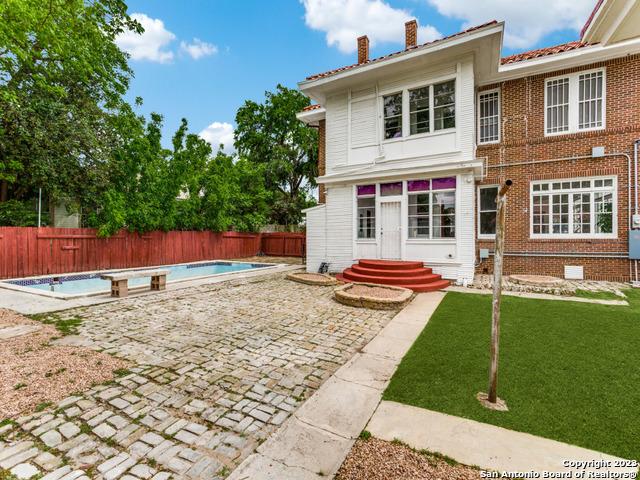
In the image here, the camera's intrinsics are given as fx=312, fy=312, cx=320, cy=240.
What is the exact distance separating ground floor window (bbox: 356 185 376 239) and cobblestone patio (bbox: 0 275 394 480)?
462cm

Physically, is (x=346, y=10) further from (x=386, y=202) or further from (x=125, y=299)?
(x=125, y=299)

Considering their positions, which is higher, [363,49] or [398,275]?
[363,49]

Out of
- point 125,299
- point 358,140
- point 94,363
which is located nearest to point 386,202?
point 358,140

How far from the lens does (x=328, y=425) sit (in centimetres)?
265

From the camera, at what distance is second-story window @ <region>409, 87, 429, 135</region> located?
9891 mm

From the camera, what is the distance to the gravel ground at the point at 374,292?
741 centimetres

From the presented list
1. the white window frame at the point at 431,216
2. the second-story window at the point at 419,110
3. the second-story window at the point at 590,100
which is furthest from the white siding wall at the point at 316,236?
the second-story window at the point at 590,100

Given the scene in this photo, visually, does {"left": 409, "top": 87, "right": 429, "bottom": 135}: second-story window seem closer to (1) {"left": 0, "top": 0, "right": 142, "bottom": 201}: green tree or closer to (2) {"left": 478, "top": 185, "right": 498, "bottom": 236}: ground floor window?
(2) {"left": 478, "top": 185, "right": 498, "bottom": 236}: ground floor window

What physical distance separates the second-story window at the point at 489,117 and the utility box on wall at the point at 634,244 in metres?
4.77

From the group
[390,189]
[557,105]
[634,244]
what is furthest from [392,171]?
[634,244]

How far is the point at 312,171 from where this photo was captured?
28141 millimetres

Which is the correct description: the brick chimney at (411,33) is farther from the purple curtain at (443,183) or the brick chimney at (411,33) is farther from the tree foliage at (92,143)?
the tree foliage at (92,143)

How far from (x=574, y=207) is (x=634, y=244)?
5.84 feet

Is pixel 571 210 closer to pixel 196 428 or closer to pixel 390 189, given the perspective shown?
pixel 390 189
